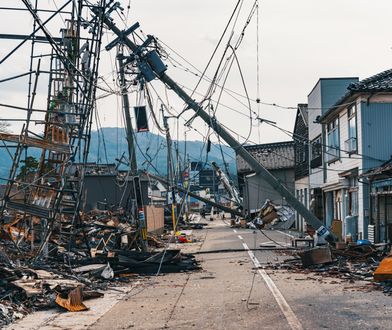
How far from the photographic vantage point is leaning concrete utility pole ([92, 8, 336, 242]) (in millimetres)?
21203

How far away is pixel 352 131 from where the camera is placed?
28594 millimetres

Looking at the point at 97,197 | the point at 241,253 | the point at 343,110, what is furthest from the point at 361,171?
the point at 97,197

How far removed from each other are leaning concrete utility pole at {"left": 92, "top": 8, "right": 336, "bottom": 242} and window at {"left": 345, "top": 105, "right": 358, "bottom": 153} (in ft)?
19.4

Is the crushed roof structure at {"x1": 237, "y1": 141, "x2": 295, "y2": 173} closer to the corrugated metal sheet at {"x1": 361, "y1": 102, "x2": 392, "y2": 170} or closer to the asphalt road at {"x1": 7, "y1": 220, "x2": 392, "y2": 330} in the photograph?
the corrugated metal sheet at {"x1": 361, "y1": 102, "x2": 392, "y2": 170}

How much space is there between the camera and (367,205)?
88.6 ft

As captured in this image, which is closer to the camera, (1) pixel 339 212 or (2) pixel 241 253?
(2) pixel 241 253

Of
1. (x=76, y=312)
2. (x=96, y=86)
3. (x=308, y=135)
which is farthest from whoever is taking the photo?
(x=308, y=135)

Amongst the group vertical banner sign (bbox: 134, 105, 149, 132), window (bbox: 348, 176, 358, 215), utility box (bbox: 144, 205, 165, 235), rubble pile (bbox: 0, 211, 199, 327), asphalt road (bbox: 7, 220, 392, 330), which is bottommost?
asphalt road (bbox: 7, 220, 392, 330)

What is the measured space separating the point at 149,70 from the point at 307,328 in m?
14.0

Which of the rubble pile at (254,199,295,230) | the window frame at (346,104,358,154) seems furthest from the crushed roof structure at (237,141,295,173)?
the window frame at (346,104,358,154)

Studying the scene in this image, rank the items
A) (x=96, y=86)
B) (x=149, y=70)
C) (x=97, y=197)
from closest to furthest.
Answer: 1. (x=96, y=86)
2. (x=149, y=70)
3. (x=97, y=197)

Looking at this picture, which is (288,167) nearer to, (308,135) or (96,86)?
(308,135)

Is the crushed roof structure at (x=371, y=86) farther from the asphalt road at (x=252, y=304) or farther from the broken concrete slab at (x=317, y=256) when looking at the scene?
the asphalt road at (x=252, y=304)

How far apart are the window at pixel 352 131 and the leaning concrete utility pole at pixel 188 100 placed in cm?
592
